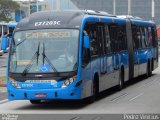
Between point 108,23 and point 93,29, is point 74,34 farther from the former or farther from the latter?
point 108,23

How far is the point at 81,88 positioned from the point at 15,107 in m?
2.22

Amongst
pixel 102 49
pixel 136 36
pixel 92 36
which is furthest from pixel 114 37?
pixel 136 36

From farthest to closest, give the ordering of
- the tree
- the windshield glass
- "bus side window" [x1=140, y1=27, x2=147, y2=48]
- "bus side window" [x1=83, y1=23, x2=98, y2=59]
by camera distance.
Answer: the tree, "bus side window" [x1=140, y1=27, x2=147, y2=48], "bus side window" [x1=83, y1=23, x2=98, y2=59], the windshield glass

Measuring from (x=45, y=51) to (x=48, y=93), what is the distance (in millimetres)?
1234

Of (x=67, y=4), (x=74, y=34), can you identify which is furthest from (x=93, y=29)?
(x=67, y=4)

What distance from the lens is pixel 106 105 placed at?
17922 mm

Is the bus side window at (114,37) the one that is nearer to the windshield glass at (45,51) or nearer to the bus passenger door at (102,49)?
the bus passenger door at (102,49)

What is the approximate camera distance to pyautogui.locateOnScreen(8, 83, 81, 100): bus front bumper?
16688 millimetres

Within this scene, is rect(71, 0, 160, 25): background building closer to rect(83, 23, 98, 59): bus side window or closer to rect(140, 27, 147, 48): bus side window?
rect(140, 27, 147, 48): bus side window

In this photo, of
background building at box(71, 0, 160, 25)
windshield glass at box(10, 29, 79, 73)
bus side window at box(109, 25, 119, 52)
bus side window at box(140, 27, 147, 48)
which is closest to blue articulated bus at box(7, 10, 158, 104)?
windshield glass at box(10, 29, 79, 73)

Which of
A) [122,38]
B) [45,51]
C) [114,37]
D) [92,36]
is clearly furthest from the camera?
[122,38]

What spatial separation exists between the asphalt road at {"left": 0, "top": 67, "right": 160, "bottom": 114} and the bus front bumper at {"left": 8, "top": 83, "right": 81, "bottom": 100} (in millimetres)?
371

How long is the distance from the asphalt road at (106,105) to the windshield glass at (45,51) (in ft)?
3.69

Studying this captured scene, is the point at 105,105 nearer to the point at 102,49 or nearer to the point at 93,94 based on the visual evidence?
the point at 93,94
